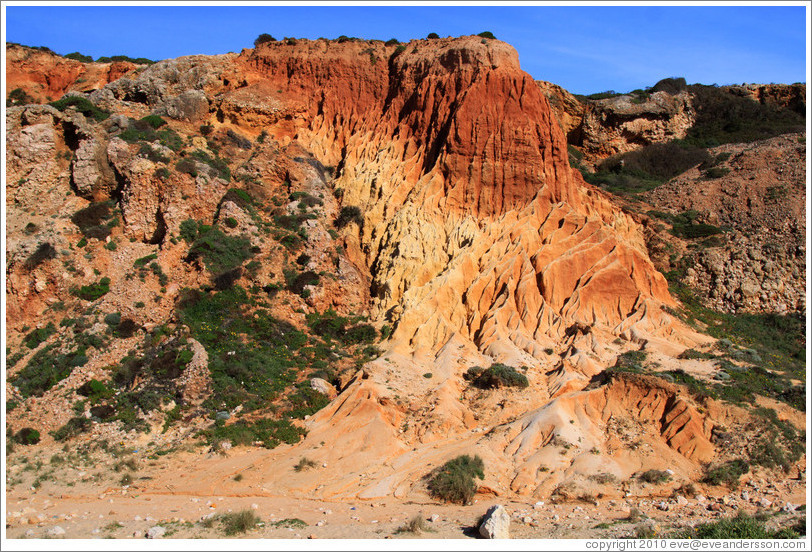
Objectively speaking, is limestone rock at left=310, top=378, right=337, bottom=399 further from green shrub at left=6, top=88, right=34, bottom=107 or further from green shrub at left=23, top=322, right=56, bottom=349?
green shrub at left=6, top=88, right=34, bottom=107

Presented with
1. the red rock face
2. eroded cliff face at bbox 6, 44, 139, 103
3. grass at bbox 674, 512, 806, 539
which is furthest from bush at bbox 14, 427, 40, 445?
eroded cliff face at bbox 6, 44, 139, 103

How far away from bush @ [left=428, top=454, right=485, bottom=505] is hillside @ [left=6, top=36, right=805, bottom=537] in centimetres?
33

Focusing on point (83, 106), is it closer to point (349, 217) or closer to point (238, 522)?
point (349, 217)

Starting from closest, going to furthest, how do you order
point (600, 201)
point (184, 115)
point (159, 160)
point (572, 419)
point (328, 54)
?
point (572, 419) < point (159, 160) < point (600, 201) < point (184, 115) < point (328, 54)

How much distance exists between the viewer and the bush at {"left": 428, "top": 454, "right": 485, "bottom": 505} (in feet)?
53.8

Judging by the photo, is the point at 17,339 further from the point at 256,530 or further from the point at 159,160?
the point at 256,530

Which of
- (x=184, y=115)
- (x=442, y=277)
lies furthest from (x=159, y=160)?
(x=442, y=277)

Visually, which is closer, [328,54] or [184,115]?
[184,115]

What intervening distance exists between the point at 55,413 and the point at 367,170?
18.6m

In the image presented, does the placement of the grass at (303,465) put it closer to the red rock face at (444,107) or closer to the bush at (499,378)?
the bush at (499,378)

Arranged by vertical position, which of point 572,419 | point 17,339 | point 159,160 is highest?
point 159,160

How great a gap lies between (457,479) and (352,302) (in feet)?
41.1

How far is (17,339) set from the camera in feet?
76.0

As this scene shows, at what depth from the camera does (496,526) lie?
43.8ft
